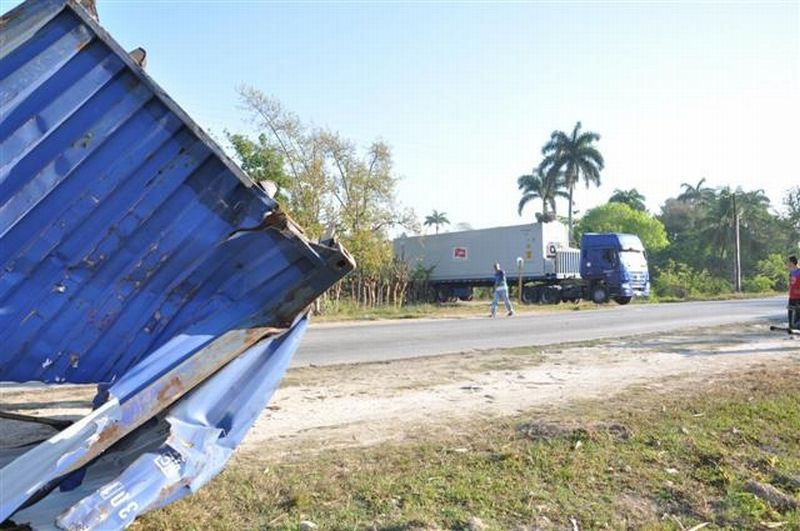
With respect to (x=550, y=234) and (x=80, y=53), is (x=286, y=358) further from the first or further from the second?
(x=550, y=234)

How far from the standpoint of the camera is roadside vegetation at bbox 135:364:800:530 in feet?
12.8

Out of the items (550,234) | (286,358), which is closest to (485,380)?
(286,358)

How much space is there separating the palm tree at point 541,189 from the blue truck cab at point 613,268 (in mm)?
25059

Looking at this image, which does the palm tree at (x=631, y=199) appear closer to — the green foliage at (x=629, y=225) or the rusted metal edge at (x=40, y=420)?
the green foliage at (x=629, y=225)

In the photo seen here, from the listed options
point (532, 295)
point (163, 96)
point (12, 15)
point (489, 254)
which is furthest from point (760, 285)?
point (12, 15)

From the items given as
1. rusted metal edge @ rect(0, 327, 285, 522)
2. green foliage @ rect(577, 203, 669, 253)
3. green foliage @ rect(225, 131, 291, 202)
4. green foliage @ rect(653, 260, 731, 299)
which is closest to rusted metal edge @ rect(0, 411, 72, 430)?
rusted metal edge @ rect(0, 327, 285, 522)

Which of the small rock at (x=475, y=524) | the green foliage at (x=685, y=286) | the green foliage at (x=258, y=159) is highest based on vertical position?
the green foliage at (x=258, y=159)

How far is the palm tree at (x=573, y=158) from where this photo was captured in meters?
58.0

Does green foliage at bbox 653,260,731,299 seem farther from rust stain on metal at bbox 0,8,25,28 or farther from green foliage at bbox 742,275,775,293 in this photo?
rust stain on metal at bbox 0,8,25,28

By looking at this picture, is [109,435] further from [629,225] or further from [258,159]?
[629,225]

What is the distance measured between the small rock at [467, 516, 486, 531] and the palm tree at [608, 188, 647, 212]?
→ 264 feet

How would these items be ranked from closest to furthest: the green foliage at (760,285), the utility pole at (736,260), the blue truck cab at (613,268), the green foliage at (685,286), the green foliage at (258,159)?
the green foliage at (258,159) → the blue truck cab at (613,268) → the green foliage at (685,286) → the utility pole at (736,260) → the green foliage at (760,285)

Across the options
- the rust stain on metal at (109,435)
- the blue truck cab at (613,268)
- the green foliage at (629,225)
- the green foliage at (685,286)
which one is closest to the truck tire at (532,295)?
the blue truck cab at (613,268)

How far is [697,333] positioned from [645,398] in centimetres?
924
